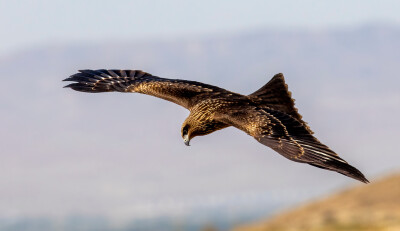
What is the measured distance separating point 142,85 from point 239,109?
3.55 meters

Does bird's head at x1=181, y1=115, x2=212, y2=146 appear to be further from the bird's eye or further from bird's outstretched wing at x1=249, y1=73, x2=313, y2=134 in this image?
bird's outstretched wing at x1=249, y1=73, x2=313, y2=134

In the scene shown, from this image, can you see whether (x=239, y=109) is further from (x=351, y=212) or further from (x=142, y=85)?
(x=351, y=212)

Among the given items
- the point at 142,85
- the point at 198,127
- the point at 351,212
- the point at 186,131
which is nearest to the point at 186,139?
the point at 186,131

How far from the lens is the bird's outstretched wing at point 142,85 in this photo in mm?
16141

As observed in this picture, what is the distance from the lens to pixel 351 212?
63.5 metres

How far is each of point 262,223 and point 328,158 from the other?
57514 mm

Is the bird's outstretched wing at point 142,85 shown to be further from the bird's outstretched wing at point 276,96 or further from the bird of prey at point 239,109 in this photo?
the bird's outstretched wing at point 276,96

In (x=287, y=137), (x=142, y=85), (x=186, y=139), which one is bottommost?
(x=287, y=137)

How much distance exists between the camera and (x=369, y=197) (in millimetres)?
68000

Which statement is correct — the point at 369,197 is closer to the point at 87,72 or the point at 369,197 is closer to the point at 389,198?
the point at 389,198

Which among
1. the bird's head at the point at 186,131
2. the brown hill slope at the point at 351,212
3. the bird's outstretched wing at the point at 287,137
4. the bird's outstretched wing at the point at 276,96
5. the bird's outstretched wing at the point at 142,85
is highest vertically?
the brown hill slope at the point at 351,212

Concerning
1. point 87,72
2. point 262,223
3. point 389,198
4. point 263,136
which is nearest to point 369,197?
point 389,198

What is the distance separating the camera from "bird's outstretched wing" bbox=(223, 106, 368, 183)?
38.1 ft

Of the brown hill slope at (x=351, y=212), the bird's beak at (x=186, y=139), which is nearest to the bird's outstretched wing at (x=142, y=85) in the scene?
the bird's beak at (x=186, y=139)
